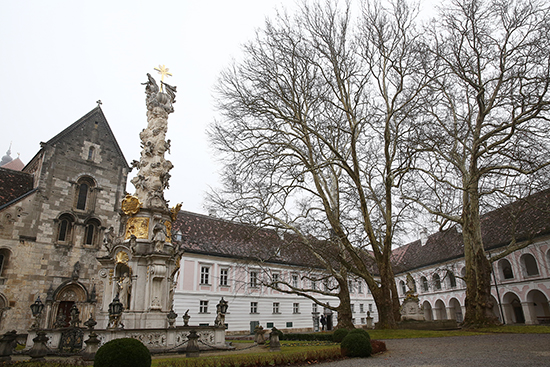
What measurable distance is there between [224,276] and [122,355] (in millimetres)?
27383

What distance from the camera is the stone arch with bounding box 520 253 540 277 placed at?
113 feet

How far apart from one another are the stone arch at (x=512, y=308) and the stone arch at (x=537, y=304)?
1683 millimetres

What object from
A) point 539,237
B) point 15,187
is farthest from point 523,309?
point 15,187

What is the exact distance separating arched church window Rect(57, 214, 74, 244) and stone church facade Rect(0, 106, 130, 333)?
0.19 ft

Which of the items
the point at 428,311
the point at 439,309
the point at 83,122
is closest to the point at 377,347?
the point at 83,122

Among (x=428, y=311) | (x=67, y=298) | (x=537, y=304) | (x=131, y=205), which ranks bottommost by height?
(x=428, y=311)

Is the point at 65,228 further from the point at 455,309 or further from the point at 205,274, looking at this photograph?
the point at 455,309

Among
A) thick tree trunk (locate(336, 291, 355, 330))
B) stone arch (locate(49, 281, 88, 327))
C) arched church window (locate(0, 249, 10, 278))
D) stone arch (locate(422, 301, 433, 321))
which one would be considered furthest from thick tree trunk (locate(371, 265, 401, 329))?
stone arch (locate(422, 301, 433, 321))

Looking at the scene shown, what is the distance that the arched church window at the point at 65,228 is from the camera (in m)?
24.1

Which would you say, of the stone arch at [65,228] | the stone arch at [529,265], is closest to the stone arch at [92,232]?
the stone arch at [65,228]

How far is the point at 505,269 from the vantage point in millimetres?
37031

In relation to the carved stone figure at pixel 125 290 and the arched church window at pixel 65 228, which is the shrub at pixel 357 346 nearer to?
the carved stone figure at pixel 125 290

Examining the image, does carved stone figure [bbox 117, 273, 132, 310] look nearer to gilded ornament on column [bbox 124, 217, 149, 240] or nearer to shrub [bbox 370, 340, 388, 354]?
gilded ornament on column [bbox 124, 217, 149, 240]

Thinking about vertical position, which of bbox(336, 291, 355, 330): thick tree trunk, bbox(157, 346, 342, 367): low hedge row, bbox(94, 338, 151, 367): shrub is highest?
bbox(336, 291, 355, 330): thick tree trunk
